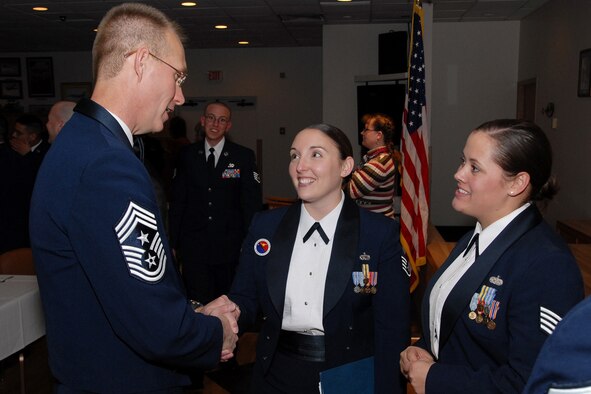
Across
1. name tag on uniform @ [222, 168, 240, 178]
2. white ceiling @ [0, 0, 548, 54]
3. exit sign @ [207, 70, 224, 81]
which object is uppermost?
white ceiling @ [0, 0, 548, 54]

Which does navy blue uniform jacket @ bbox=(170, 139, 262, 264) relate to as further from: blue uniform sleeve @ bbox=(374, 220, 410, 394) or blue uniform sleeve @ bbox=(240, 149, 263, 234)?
blue uniform sleeve @ bbox=(374, 220, 410, 394)

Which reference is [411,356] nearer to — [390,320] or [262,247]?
[390,320]

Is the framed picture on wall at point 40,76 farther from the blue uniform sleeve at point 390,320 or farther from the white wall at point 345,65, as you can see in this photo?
the blue uniform sleeve at point 390,320

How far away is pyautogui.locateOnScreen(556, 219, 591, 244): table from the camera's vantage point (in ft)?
15.6

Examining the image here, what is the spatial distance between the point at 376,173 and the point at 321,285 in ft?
8.07

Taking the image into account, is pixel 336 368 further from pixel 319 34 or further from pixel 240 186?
pixel 319 34

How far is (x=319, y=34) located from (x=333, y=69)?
1236mm

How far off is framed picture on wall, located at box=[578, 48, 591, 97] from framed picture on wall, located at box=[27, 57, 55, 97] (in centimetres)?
1004

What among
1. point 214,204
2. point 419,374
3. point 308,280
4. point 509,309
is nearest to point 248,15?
point 214,204

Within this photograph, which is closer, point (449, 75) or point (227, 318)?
point (227, 318)

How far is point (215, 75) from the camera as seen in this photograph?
37.3 ft

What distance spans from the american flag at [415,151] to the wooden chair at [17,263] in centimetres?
280

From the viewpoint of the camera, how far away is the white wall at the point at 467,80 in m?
8.63

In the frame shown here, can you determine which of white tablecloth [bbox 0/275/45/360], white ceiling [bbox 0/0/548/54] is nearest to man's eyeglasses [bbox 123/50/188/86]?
white tablecloth [bbox 0/275/45/360]
